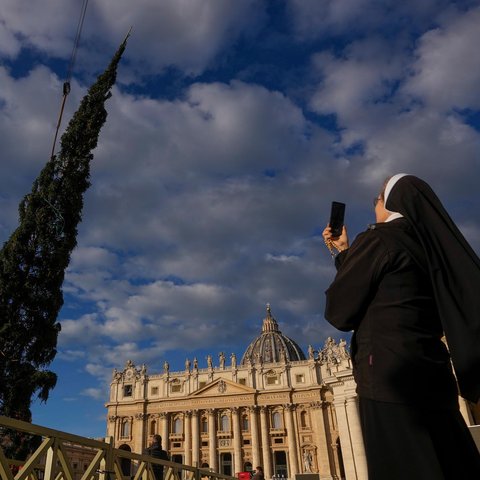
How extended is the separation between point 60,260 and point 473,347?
17.4 meters

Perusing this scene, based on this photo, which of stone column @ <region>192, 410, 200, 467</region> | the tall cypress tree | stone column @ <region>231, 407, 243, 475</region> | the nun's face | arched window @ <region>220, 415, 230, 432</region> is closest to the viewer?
the nun's face

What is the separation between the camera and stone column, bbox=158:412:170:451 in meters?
60.1

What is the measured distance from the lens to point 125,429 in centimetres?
6194

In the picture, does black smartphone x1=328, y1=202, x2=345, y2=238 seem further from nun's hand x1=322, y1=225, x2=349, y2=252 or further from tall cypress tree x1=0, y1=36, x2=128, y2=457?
tall cypress tree x1=0, y1=36, x2=128, y2=457

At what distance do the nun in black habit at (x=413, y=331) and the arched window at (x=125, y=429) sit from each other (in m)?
67.1

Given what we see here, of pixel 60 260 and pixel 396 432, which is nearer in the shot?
pixel 396 432

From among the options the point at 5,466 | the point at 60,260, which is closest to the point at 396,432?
the point at 5,466

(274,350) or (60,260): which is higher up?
(274,350)

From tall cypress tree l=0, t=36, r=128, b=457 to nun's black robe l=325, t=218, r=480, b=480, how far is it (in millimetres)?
14547

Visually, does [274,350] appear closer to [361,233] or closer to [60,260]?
[60,260]

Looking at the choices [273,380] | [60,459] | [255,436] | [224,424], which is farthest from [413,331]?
[224,424]

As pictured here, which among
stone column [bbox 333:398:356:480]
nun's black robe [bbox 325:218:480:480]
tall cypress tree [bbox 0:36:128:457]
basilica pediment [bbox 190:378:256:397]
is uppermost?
basilica pediment [bbox 190:378:256:397]

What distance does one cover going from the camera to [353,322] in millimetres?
2078

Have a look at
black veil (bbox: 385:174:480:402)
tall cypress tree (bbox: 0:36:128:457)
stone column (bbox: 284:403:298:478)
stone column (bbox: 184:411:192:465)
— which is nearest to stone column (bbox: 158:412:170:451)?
stone column (bbox: 184:411:192:465)
